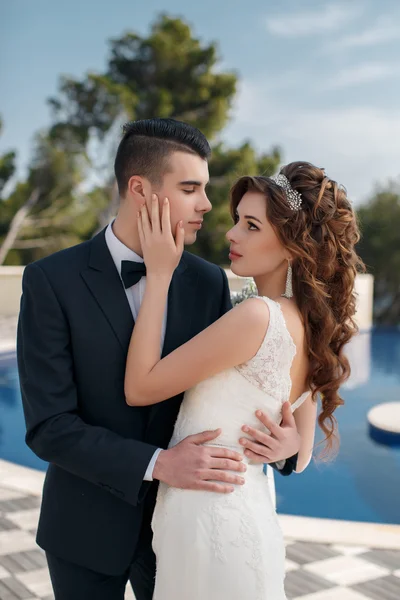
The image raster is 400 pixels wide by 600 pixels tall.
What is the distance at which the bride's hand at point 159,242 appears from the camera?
177 cm

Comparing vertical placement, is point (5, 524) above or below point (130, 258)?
below

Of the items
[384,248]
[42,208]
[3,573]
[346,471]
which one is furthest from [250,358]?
[42,208]

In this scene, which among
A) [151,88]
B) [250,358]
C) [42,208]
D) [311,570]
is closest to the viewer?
[250,358]

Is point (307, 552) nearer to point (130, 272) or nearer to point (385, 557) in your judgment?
point (385, 557)

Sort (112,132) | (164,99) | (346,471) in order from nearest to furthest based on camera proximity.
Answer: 1. (346,471)
2. (164,99)
3. (112,132)

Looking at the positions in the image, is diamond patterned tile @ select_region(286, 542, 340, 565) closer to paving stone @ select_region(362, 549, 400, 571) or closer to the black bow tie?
paving stone @ select_region(362, 549, 400, 571)

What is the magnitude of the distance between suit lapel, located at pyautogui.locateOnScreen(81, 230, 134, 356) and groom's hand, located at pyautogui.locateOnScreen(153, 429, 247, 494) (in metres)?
0.29

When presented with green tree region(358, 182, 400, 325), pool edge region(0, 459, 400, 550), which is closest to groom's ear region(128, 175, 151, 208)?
pool edge region(0, 459, 400, 550)

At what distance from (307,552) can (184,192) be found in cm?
266

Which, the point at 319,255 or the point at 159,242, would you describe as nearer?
the point at 159,242

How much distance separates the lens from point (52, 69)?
121 feet

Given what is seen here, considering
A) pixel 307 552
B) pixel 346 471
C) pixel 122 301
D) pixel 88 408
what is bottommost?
pixel 307 552

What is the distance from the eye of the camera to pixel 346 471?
6.68m

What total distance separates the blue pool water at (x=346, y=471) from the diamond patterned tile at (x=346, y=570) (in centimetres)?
191
